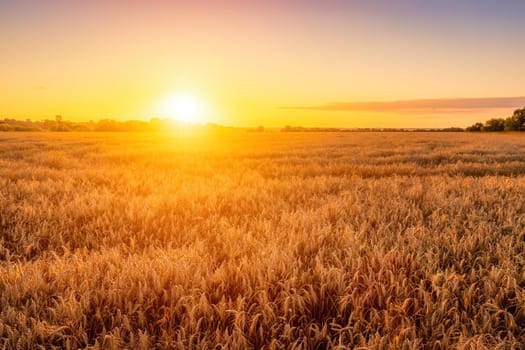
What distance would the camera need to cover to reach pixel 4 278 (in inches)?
78.1

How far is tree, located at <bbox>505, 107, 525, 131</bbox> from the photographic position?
279 ft

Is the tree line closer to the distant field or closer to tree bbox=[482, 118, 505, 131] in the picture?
tree bbox=[482, 118, 505, 131]

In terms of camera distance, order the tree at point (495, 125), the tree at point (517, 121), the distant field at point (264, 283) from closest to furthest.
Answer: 1. the distant field at point (264, 283)
2. the tree at point (517, 121)
3. the tree at point (495, 125)

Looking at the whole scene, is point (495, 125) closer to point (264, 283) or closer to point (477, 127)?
point (477, 127)

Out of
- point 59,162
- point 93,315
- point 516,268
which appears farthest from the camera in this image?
point 59,162

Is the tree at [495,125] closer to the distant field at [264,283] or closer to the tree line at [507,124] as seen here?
the tree line at [507,124]

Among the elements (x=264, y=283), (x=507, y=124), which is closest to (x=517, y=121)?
(x=507, y=124)

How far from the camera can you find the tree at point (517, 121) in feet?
279

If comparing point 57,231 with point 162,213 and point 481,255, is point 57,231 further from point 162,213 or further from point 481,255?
point 481,255

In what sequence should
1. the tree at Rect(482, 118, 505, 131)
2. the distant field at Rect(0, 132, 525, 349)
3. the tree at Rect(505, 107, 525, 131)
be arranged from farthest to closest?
the tree at Rect(482, 118, 505, 131)
the tree at Rect(505, 107, 525, 131)
the distant field at Rect(0, 132, 525, 349)

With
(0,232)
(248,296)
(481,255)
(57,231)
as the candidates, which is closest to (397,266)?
(481,255)

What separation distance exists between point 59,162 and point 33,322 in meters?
10.1

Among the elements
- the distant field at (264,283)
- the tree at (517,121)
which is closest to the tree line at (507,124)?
the tree at (517,121)

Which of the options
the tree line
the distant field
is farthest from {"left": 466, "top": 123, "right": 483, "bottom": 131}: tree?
the distant field
